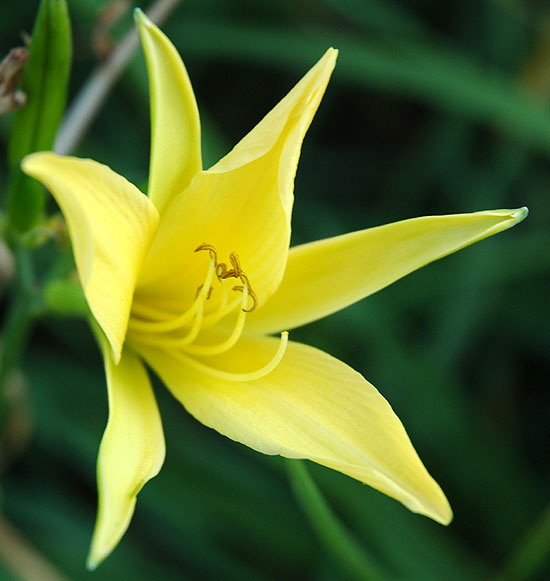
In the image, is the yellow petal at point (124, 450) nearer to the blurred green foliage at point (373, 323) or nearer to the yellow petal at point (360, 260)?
the yellow petal at point (360, 260)

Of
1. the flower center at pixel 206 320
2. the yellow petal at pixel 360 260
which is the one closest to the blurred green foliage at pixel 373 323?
the flower center at pixel 206 320

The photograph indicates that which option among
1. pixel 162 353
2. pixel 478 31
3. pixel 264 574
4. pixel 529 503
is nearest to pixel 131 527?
pixel 264 574

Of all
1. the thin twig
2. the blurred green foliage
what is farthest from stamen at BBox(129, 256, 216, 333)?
the blurred green foliage

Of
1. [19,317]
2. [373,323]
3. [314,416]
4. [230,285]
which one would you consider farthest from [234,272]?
[373,323]

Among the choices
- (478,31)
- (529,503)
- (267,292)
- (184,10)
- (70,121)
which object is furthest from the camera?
(478,31)

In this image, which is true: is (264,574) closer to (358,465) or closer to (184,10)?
(358,465)

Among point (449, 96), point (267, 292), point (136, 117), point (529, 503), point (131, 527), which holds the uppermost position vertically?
point (449, 96)

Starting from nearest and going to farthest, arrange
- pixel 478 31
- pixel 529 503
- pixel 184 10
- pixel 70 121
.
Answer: pixel 70 121 → pixel 529 503 → pixel 184 10 → pixel 478 31
